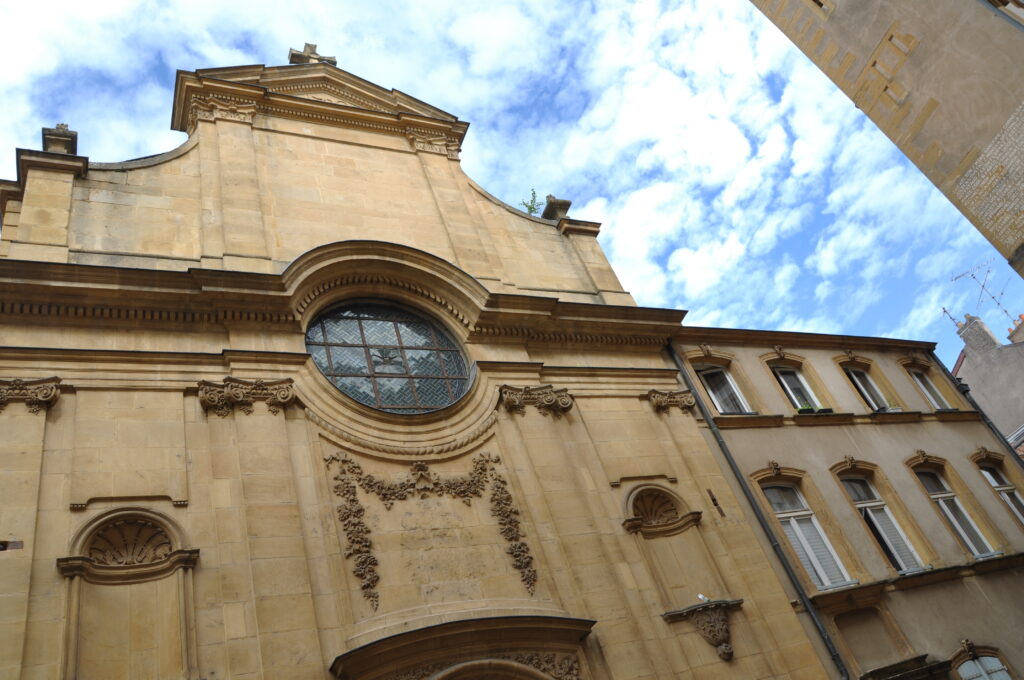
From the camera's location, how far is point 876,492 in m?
15.9

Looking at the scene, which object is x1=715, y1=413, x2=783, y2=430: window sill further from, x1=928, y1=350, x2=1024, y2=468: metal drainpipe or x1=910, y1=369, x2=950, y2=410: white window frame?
x1=928, y1=350, x2=1024, y2=468: metal drainpipe

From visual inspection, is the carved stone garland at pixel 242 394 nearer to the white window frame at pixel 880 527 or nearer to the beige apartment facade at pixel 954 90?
the white window frame at pixel 880 527

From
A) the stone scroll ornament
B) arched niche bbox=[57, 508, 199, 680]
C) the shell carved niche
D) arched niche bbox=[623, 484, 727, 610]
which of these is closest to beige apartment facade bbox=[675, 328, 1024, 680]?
arched niche bbox=[623, 484, 727, 610]

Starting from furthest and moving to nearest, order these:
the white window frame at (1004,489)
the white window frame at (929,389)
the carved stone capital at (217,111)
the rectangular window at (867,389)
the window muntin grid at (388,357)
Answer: the white window frame at (929,389) → the rectangular window at (867,389) → the white window frame at (1004,489) → the carved stone capital at (217,111) → the window muntin grid at (388,357)

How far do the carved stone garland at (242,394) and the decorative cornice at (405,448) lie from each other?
17.9 inches

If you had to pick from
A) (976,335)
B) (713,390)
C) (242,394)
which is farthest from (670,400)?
(976,335)

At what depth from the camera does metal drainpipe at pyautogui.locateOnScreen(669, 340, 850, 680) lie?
485 inches

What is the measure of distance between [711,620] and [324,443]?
640 cm

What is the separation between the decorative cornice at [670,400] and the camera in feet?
47.5

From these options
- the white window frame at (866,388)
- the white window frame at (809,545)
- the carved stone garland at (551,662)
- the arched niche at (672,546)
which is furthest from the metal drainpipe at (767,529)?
the white window frame at (866,388)

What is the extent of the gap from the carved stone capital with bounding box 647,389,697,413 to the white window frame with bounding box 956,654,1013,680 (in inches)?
254

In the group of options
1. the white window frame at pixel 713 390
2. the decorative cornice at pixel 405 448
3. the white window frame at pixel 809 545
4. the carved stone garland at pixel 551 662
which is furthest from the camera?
the white window frame at pixel 713 390

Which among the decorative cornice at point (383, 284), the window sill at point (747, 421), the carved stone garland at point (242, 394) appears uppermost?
the decorative cornice at point (383, 284)

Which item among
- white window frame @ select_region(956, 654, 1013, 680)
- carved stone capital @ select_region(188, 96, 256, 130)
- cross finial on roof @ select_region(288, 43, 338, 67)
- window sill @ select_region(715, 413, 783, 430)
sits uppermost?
cross finial on roof @ select_region(288, 43, 338, 67)
